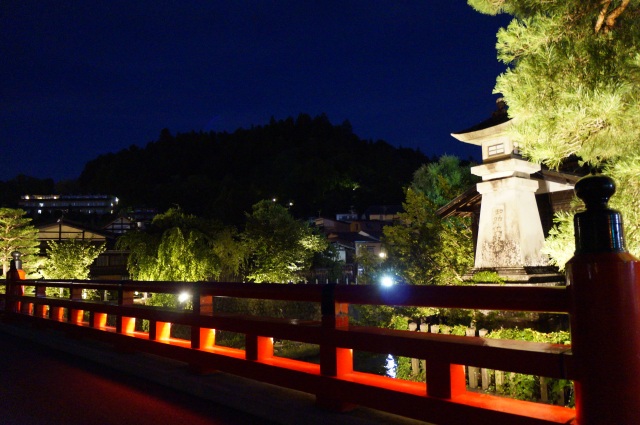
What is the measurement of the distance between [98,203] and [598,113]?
10942 cm

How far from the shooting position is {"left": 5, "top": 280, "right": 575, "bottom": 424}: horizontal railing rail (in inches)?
105

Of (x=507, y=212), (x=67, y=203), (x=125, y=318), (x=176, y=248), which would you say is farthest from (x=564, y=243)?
(x=67, y=203)

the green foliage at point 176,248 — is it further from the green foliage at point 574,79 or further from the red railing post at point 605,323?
the red railing post at point 605,323

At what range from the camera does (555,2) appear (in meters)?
4.75

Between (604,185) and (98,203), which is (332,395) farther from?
(98,203)

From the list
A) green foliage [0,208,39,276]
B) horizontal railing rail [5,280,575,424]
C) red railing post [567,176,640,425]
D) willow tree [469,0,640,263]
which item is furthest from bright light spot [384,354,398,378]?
green foliage [0,208,39,276]

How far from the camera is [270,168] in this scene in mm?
84438

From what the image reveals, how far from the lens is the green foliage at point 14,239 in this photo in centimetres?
2225

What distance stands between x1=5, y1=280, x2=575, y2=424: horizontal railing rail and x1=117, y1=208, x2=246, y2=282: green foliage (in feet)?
44.8

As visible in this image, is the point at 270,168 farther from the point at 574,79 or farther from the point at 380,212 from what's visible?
the point at 574,79

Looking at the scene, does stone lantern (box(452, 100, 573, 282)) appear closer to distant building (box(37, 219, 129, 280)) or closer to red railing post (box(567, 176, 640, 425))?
red railing post (box(567, 176, 640, 425))

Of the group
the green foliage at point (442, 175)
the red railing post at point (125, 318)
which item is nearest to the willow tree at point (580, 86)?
the red railing post at point (125, 318)

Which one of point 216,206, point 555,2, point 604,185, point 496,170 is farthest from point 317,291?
point 216,206

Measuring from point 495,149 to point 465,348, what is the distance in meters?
9.23
